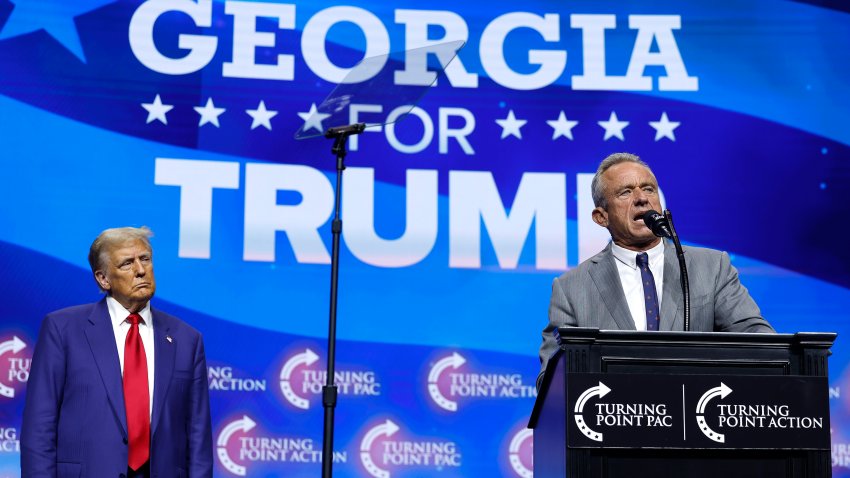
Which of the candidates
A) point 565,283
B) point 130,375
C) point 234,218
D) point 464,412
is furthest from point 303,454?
point 565,283

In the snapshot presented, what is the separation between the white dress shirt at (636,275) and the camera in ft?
8.66

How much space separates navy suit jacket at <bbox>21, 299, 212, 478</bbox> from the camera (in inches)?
114

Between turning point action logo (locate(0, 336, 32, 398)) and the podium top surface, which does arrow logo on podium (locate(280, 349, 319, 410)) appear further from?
the podium top surface

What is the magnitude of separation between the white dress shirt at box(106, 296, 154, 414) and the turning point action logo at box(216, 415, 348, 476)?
3.68 feet

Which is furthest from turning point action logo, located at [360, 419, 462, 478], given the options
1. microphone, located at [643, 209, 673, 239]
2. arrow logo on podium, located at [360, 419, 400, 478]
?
microphone, located at [643, 209, 673, 239]

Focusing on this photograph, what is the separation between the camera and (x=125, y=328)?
3.11 metres

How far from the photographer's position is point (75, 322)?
9.95 ft

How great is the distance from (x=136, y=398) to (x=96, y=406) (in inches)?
4.6

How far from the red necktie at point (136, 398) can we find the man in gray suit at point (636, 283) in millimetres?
1215

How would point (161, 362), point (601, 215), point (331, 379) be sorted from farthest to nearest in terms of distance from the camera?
point (331, 379)
point (161, 362)
point (601, 215)

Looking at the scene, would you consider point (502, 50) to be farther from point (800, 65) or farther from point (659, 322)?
point (659, 322)

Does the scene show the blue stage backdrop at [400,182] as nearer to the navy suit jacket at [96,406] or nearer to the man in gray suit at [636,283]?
the navy suit jacket at [96,406]

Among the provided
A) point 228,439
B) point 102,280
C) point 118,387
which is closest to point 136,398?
point 118,387

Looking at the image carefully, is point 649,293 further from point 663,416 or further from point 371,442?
point 371,442
